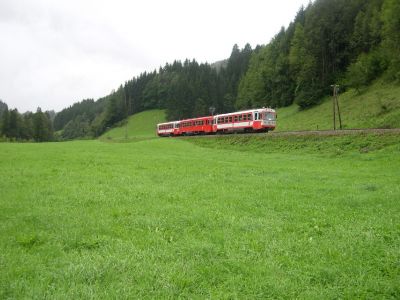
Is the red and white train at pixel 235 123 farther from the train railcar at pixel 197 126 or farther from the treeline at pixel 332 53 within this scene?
the treeline at pixel 332 53

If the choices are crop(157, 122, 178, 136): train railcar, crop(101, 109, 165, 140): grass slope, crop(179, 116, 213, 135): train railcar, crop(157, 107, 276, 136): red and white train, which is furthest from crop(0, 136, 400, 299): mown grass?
crop(101, 109, 165, 140): grass slope

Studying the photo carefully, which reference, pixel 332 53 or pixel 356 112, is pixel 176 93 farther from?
pixel 356 112

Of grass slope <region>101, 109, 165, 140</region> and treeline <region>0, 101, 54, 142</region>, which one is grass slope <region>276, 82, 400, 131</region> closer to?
grass slope <region>101, 109, 165, 140</region>

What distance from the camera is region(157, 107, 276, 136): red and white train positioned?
47.4m

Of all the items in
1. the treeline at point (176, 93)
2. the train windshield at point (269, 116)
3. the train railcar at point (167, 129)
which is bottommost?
the train railcar at point (167, 129)

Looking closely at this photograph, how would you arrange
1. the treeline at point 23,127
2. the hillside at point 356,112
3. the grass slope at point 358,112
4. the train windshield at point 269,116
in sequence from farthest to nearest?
the treeline at point 23,127, the train windshield at point 269,116, the hillside at point 356,112, the grass slope at point 358,112

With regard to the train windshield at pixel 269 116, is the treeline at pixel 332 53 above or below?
above

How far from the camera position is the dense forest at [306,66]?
2552 inches

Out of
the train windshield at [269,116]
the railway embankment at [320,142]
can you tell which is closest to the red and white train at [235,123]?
the train windshield at [269,116]

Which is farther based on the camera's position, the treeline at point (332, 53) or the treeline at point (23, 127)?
the treeline at point (23, 127)

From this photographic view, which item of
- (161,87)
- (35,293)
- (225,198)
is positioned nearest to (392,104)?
(225,198)

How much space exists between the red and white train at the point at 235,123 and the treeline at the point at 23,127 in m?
75.7

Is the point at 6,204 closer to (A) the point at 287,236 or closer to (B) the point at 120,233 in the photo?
(B) the point at 120,233

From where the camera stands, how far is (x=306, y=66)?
77.6 meters
